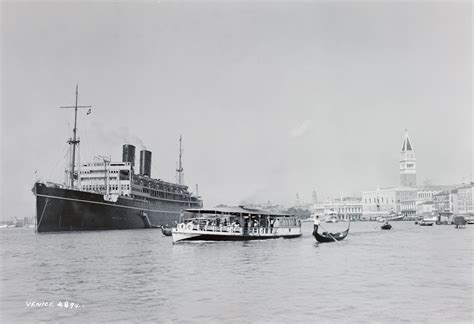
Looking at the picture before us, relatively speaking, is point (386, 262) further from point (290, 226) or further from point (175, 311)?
point (290, 226)

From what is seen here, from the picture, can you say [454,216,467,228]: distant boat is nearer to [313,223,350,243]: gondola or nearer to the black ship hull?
[313,223,350,243]: gondola

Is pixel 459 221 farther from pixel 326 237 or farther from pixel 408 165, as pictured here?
pixel 408 165

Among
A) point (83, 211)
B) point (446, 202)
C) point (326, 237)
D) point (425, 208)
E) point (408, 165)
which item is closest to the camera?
point (326, 237)

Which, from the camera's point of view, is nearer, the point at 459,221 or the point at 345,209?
the point at 459,221

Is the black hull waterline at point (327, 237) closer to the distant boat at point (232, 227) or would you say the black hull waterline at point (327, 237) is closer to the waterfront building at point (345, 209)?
the distant boat at point (232, 227)

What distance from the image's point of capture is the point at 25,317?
14031 mm

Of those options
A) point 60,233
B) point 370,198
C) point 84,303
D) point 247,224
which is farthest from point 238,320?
point 370,198

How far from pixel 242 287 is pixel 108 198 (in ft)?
163

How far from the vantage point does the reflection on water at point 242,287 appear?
1416cm

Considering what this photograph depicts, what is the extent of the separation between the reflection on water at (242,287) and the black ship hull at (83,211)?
24240 millimetres

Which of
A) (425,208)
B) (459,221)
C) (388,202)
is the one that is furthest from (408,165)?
(459,221)

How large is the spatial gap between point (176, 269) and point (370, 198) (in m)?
165

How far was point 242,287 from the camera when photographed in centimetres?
1838

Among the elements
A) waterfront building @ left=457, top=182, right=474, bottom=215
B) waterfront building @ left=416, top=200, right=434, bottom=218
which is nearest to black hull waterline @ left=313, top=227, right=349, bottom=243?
waterfront building @ left=457, top=182, right=474, bottom=215
